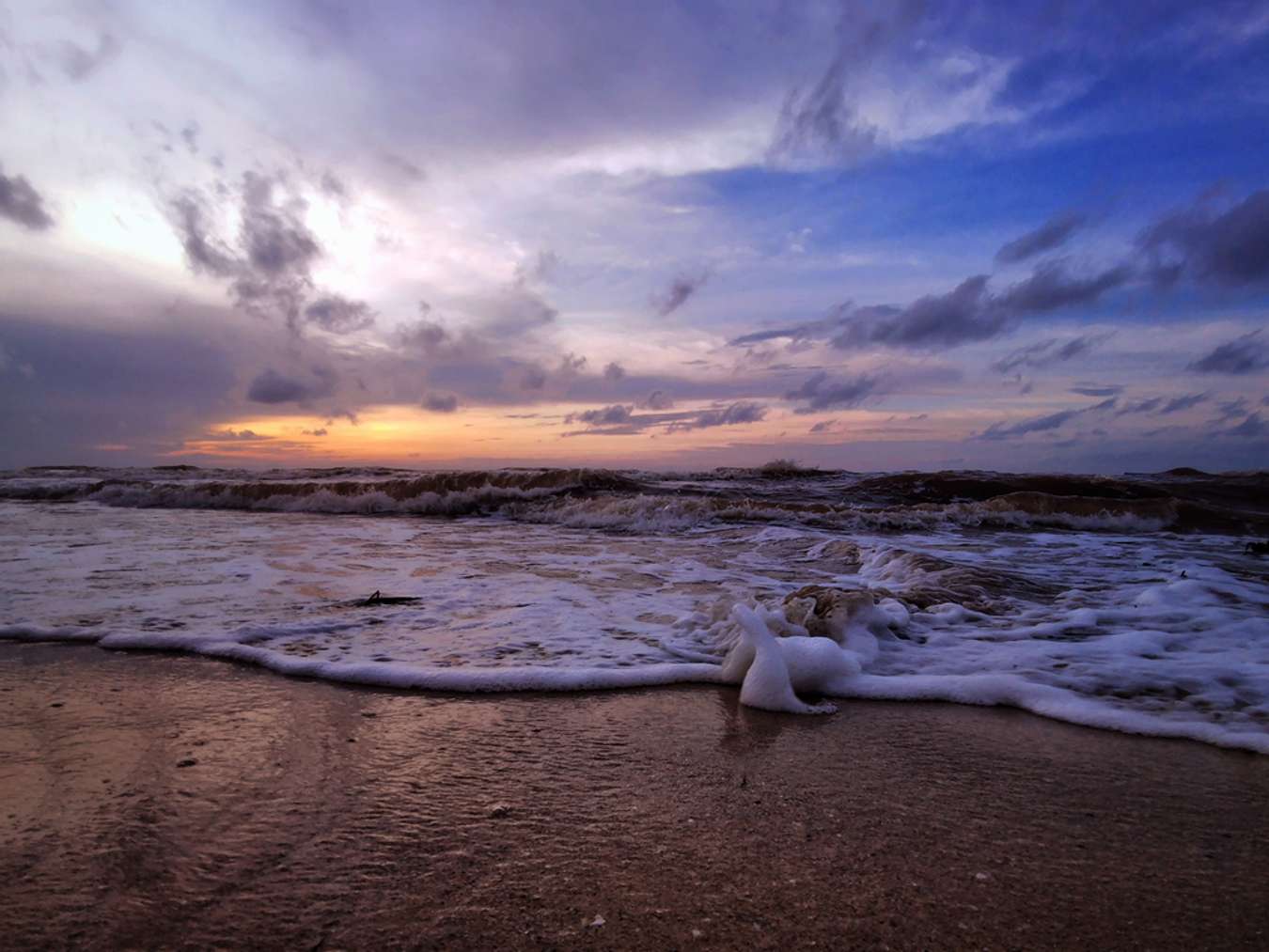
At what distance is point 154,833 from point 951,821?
90.7 inches

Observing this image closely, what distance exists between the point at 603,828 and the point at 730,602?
3001 millimetres

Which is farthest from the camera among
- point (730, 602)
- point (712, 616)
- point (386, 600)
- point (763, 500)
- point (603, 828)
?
point (763, 500)

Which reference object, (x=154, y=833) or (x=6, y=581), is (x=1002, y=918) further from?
(x=6, y=581)

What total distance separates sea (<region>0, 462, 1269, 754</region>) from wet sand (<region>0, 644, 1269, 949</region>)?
1.31 feet

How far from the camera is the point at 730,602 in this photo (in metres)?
4.95

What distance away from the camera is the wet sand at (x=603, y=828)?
160 centimetres

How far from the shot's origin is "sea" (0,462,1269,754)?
352 centimetres

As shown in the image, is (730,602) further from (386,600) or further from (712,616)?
(386,600)

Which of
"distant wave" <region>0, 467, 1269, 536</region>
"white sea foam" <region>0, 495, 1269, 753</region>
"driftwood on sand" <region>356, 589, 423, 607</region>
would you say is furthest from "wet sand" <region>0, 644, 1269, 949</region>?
"distant wave" <region>0, 467, 1269, 536</region>

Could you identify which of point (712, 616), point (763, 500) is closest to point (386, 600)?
point (712, 616)

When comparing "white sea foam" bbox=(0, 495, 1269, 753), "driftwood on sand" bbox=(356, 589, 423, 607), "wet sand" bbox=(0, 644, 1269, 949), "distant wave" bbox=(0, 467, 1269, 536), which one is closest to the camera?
"wet sand" bbox=(0, 644, 1269, 949)

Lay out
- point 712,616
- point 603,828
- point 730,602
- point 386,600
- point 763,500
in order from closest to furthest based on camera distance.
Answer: point 603,828
point 712,616
point 730,602
point 386,600
point 763,500

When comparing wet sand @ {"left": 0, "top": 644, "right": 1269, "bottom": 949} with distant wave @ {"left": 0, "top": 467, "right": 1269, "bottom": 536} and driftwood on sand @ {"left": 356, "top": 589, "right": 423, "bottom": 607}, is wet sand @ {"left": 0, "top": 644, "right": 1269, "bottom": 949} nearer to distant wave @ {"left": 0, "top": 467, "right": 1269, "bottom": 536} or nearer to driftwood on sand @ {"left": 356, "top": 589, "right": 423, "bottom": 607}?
driftwood on sand @ {"left": 356, "top": 589, "right": 423, "bottom": 607}

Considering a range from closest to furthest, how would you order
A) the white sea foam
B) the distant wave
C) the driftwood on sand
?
1. the white sea foam
2. the driftwood on sand
3. the distant wave
